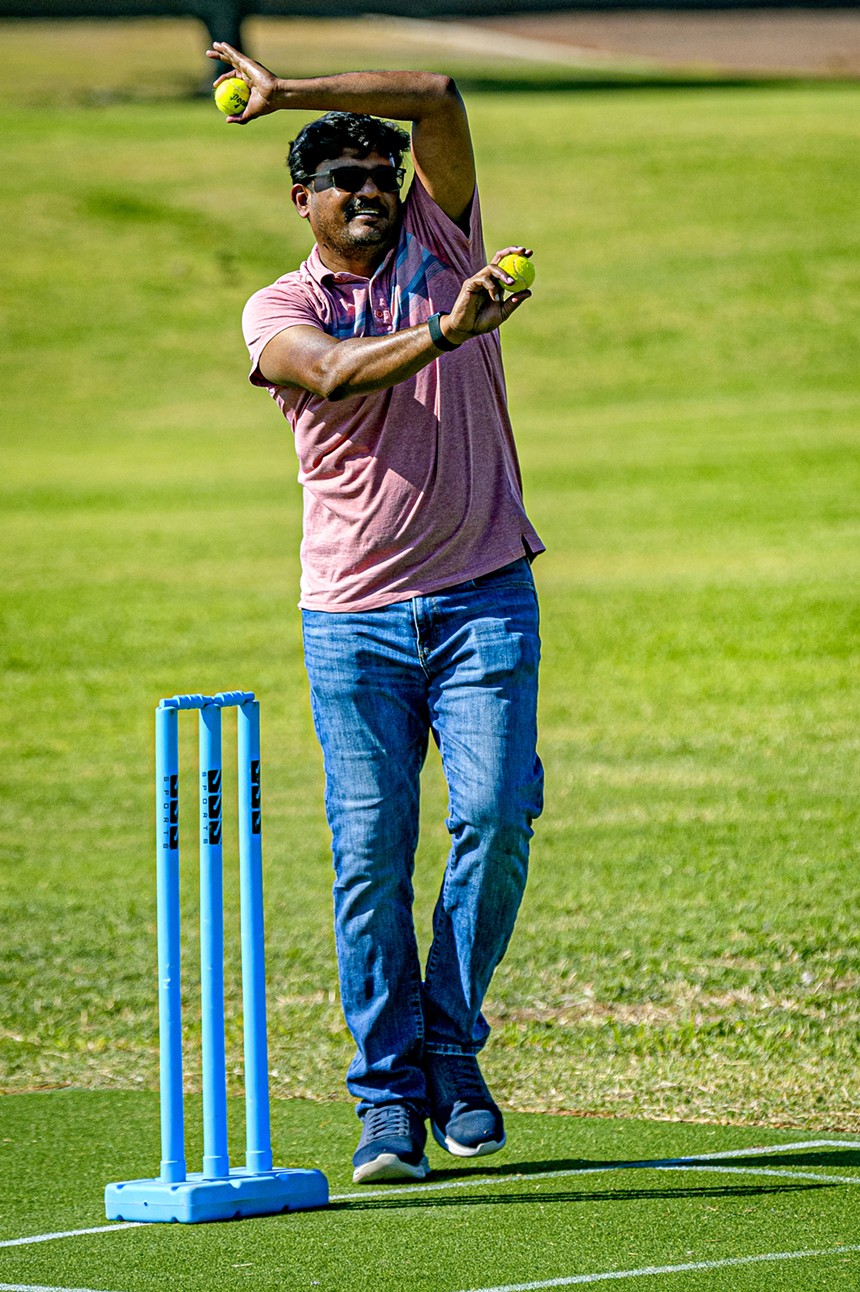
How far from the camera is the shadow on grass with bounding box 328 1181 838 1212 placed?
5191 millimetres

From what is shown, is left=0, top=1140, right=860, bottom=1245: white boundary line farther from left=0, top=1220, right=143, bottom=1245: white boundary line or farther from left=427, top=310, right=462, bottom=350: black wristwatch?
left=427, top=310, right=462, bottom=350: black wristwatch

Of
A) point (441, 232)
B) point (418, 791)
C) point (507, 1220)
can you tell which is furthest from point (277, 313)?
point (507, 1220)

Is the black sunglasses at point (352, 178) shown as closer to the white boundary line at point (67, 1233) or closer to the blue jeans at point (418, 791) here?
the blue jeans at point (418, 791)

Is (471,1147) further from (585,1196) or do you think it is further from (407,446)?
(407,446)

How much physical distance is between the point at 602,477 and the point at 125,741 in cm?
1123

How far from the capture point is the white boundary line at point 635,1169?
5102 mm

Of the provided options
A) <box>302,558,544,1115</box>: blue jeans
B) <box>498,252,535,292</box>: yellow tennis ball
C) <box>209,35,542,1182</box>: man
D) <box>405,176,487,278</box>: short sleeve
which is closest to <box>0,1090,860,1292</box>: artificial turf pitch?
<box>209,35,542,1182</box>: man

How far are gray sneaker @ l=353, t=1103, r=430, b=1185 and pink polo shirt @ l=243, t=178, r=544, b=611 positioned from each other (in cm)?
125

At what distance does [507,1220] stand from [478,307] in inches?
81.8

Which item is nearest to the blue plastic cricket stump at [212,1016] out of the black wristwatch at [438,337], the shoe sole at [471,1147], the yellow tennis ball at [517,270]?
the shoe sole at [471,1147]


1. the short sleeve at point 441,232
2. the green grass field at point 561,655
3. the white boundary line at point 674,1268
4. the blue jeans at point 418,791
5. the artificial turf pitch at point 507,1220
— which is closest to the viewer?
the white boundary line at point 674,1268

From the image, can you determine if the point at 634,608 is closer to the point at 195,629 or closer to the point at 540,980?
the point at 195,629

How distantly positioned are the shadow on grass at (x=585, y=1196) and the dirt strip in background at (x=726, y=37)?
62.2 meters

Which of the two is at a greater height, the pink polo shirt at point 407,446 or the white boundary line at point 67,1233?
the pink polo shirt at point 407,446
